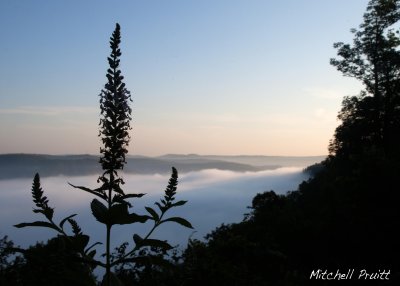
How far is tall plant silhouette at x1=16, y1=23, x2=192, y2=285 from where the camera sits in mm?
3160

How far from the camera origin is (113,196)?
328 centimetres

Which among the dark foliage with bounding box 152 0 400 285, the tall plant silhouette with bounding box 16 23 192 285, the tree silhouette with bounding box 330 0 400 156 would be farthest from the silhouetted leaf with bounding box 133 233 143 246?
the tree silhouette with bounding box 330 0 400 156

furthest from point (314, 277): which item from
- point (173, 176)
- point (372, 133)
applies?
point (372, 133)

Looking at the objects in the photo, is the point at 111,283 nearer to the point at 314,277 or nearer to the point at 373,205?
the point at 314,277

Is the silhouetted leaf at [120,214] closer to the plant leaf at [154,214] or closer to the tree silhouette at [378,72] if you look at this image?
the plant leaf at [154,214]

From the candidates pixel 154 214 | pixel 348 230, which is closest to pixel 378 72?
pixel 348 230

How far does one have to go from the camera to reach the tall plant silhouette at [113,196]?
10.4 feet

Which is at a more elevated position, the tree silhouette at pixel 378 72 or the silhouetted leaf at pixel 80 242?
the tree silhouette at pixel 378 72

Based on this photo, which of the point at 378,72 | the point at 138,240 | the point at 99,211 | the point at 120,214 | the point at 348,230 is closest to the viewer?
the point at 120,214

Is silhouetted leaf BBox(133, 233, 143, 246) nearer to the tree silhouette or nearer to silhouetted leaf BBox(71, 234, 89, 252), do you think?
silhouetted leaf BBox(71, 234, 89, 252)

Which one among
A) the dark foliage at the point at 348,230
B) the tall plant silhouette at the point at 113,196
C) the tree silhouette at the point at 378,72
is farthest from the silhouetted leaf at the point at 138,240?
the tree silhouette at the point at 378,72

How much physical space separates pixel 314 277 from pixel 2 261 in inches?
571

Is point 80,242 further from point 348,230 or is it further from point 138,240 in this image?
point 348,230

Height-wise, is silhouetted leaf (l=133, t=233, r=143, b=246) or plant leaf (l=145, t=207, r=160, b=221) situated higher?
plant leaf (l=145, t=207, r=160, b=221)
